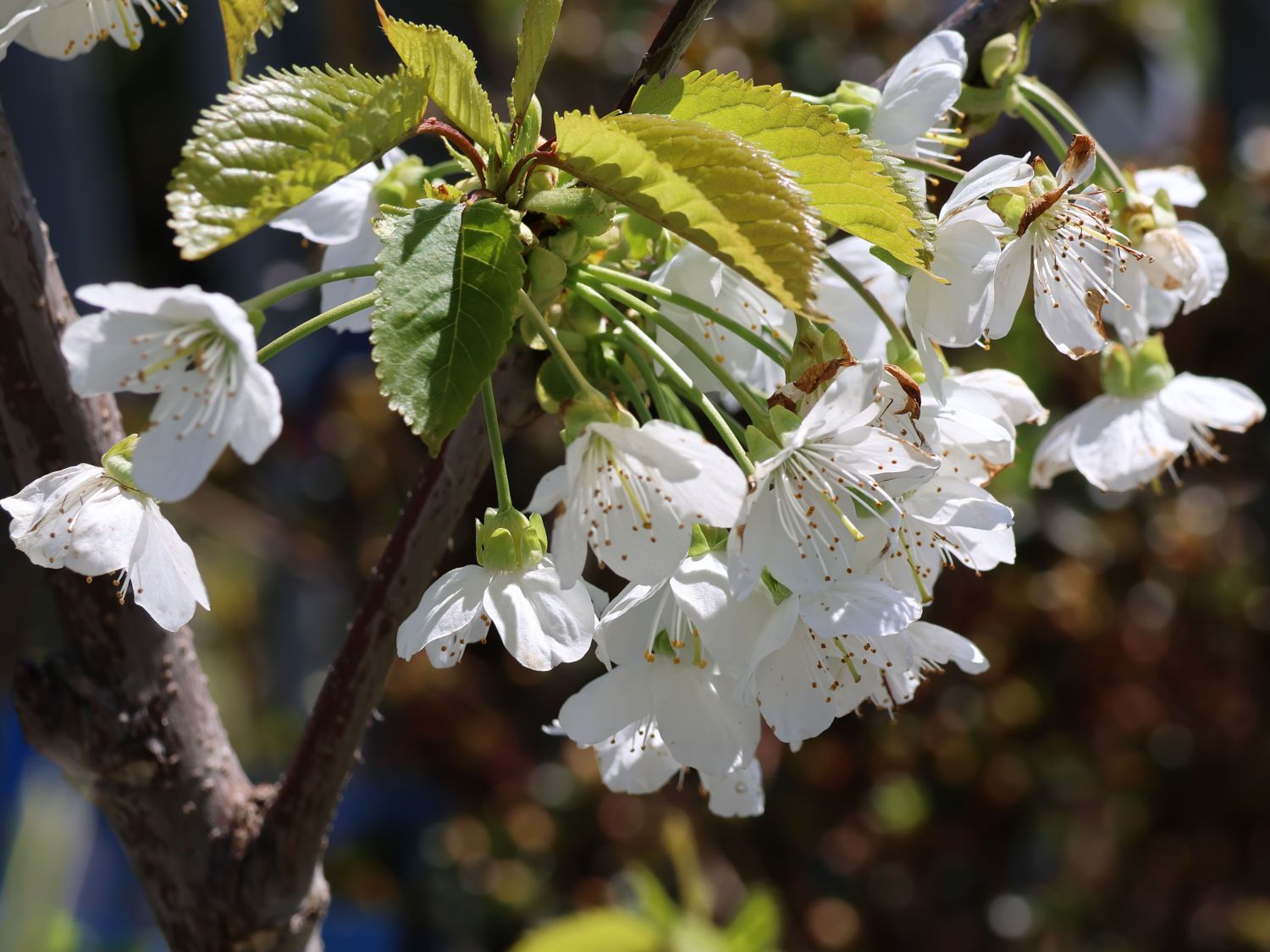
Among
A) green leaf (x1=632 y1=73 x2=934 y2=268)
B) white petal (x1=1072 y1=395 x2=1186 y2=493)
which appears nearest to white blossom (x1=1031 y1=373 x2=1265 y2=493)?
white petal (x1=1072 y1=395 x2=1186 y2=493)

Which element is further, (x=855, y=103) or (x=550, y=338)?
(x=855, y=103)

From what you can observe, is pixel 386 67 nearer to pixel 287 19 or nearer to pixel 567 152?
pixel 287 19

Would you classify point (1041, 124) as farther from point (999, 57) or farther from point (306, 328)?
point (306, 328)

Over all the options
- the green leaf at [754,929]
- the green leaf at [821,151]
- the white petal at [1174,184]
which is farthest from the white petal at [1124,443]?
the green leaf at [754,929]

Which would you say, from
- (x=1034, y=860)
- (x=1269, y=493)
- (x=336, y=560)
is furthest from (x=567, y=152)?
(x=1269, y=493)

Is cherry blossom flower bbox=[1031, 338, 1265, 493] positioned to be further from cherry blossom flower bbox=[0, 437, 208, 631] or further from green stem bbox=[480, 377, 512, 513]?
cherry blossom flower bbox=[0, 437, 208, 631]

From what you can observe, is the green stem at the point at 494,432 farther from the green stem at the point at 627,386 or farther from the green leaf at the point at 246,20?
the green leaf at the point at 246,20

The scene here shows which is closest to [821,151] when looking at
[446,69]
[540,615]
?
[446,69]
